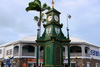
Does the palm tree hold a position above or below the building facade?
above

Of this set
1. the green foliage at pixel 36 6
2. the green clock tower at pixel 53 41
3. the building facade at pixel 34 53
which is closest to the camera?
the green clock tower at pixel 53 41

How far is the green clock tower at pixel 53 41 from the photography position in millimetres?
17036

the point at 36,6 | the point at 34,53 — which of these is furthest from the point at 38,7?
the point at 34,53

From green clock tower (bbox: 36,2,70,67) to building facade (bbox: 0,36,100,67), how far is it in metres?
17.6

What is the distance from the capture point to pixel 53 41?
17062 millimetres

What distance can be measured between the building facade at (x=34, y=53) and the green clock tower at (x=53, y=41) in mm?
17609

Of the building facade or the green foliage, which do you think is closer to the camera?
the green foliage

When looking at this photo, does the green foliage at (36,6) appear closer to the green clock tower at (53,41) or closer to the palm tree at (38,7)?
the palm tree at (38,7)

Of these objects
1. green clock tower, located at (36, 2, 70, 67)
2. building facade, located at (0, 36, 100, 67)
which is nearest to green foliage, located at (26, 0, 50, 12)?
building facade, located at (0, 36, 100, 67)

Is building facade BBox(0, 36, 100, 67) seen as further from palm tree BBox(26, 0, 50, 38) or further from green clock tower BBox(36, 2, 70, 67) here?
green clock tower BBox(36, 2, 70, 67)

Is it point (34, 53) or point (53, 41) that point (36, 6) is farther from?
point (53, 41)

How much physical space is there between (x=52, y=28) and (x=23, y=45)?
20.8m

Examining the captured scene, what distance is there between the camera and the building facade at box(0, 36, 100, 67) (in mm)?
36812

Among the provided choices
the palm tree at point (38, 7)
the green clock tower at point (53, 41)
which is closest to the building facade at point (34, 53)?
the palm tree at point (38, 7)
